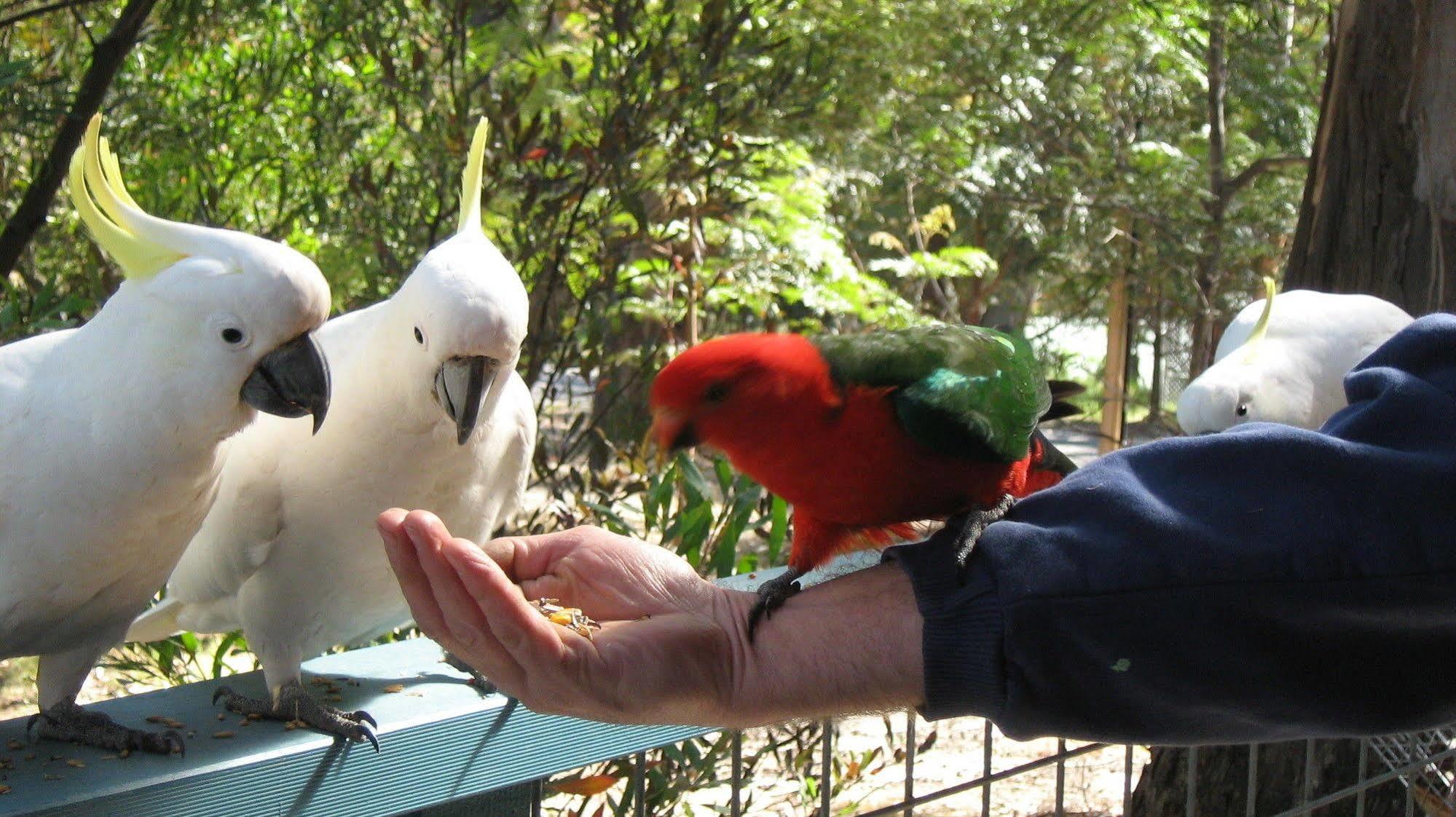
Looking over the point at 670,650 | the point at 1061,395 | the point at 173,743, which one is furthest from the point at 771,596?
the point at 1061,395

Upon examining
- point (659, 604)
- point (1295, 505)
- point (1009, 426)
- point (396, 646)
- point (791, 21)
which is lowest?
point (396, 646)

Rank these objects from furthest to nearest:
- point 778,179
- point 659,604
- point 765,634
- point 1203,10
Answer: point 1203,10, point 778,179, point 659,604, point 765,634

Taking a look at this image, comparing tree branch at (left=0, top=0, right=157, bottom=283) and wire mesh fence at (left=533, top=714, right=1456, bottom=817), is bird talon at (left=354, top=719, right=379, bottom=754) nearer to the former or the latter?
wire mesh fence at (left=533, top=714, right=1456, bottom=817)

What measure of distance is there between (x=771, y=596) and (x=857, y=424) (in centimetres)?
29

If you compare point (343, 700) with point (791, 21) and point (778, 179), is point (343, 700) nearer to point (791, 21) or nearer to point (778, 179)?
point (778, 179)

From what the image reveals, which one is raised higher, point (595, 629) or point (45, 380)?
point (45, 380)

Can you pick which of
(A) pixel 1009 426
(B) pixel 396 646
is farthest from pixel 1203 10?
(B) pixel 396 646

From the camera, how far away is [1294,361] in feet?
7.34

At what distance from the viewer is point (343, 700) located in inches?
52.6

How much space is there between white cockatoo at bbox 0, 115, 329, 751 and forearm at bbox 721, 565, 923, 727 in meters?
0.63

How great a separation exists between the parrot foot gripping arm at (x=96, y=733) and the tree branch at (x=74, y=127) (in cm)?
112

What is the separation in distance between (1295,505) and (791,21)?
372cm

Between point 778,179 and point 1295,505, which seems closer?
point 1295,505

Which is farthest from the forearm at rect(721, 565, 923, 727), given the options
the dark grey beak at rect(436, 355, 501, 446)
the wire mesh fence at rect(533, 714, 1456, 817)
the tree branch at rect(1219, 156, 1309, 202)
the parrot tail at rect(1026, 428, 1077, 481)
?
the tree branch at rect(1219, 156, 1309, 202)
